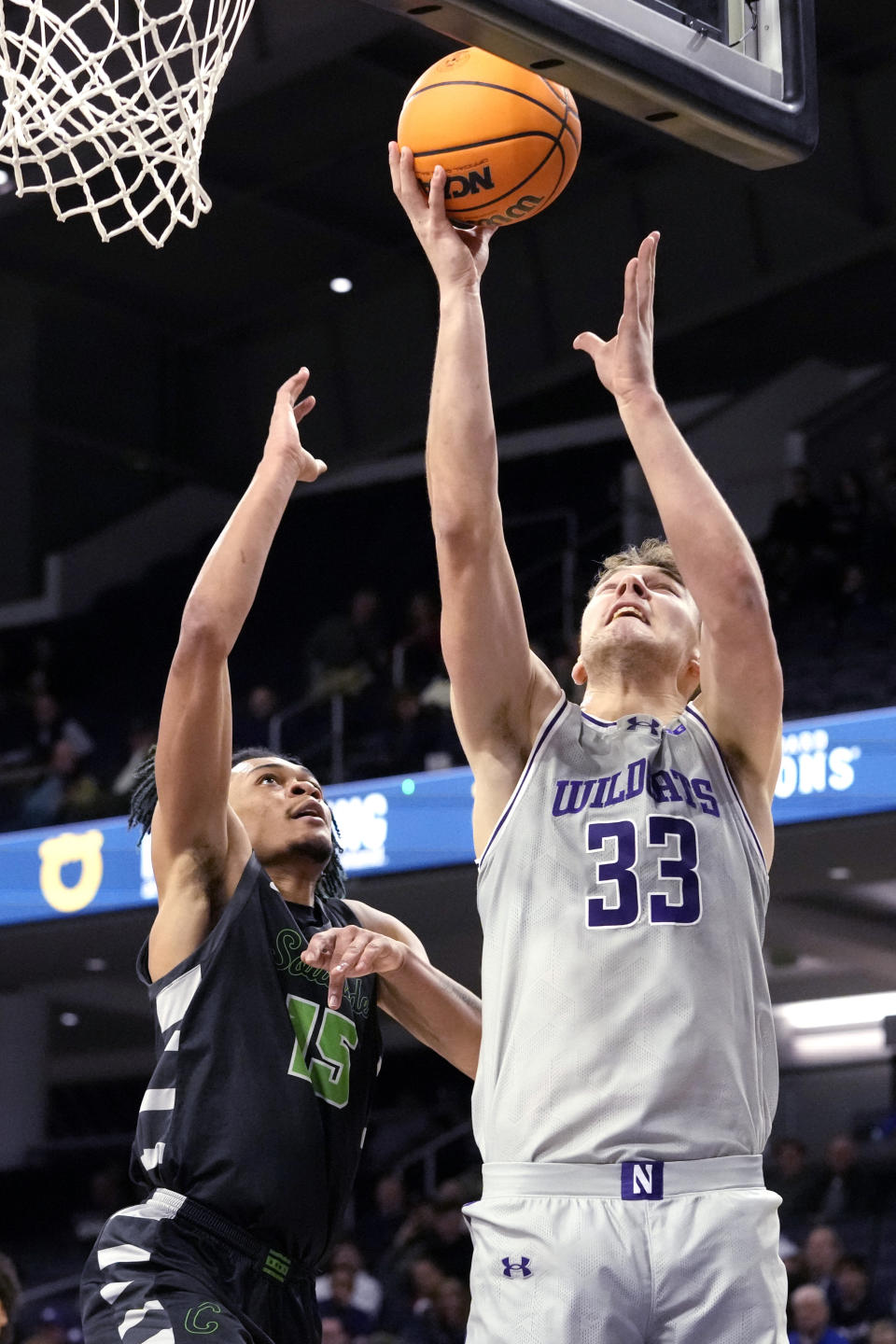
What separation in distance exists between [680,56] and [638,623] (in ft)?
2.92

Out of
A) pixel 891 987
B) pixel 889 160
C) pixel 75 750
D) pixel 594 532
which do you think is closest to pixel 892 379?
pixel 889 160

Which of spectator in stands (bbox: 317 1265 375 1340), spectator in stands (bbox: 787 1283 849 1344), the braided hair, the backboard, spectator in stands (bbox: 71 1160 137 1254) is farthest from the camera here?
spectator in stands (bbox: 71 1160 137 1254)

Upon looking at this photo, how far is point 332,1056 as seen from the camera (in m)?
3.21

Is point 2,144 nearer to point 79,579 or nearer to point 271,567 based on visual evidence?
point 271,567

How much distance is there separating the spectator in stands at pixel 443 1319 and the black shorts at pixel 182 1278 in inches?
301

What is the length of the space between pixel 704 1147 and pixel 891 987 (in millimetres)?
12861

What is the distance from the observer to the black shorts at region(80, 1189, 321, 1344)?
114 inches

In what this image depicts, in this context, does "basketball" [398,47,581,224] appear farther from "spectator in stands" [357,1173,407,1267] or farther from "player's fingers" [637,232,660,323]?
"spectator in stands" [357,1173,407,1267]

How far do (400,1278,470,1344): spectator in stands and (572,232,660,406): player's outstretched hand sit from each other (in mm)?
8556

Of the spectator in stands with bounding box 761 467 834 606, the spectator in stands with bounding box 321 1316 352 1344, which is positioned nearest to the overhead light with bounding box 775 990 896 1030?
the spectator in stands with bounding box 761 467 834 606

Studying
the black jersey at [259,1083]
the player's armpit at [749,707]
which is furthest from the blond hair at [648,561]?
the black jersey at [259,1083]

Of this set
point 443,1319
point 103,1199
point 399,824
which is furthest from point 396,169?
point 103,1199

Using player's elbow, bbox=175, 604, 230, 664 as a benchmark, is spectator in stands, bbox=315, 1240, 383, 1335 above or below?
below

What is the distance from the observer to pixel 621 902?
8.02 feet
